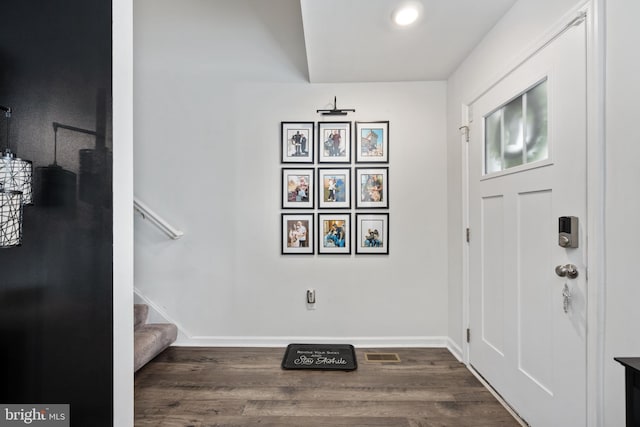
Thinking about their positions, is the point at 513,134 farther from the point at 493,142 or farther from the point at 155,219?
the point at 155,219

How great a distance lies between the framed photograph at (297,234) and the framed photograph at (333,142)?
558 mm

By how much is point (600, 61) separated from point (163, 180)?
116 inches

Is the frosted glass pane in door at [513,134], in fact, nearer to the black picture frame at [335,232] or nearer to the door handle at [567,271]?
the door handle at [567,271]

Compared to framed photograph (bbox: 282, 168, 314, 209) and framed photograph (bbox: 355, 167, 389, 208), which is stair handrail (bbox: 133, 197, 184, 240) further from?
framed photograph (bbox: 355, 167, 389, 208)

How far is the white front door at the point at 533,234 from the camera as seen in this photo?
132 centimetres

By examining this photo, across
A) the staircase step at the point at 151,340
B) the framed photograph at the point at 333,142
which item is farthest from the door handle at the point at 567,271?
the staircase step at the point at 151,340

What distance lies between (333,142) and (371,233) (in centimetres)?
87

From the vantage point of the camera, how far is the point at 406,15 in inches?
73.3

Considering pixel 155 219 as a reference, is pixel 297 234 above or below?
below

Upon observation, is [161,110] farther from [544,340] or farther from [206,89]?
[544,340]

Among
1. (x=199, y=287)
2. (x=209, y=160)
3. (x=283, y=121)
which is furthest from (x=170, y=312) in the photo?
(x=283, y=121)

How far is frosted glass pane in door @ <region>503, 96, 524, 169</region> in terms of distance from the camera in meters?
1.74

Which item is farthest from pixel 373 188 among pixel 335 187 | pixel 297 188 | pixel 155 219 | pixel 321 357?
pixel 155 219

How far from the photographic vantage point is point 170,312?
277 centimetres
